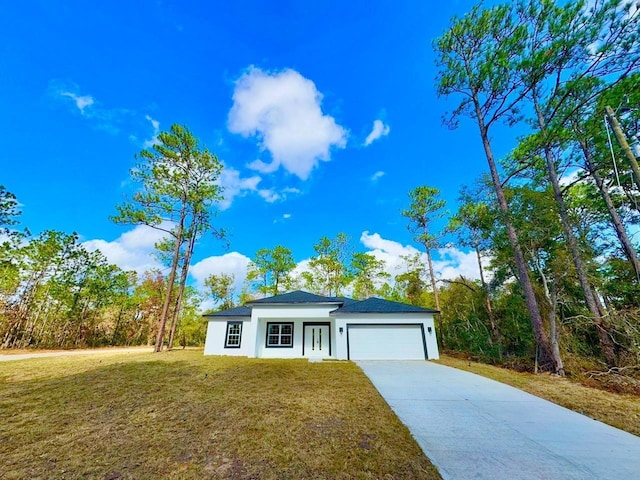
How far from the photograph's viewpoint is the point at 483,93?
33.9ft

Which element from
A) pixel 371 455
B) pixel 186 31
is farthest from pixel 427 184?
pixel 371 455

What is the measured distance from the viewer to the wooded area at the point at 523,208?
7730 mm

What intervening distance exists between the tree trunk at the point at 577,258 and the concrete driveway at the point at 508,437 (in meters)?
4.39

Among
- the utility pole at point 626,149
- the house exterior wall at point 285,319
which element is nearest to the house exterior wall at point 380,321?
the house exterior wall at point 285,319

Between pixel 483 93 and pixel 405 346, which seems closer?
pixel 483 93

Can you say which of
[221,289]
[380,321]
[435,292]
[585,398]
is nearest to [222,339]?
[380,321]

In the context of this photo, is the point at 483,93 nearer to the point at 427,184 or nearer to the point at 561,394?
the point at 427,184

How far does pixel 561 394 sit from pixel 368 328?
6.89m

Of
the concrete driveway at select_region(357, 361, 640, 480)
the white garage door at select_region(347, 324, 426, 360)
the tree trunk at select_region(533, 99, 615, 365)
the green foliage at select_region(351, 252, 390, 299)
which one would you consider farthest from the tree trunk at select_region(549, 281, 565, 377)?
the green foliage at select_region(351, 252, 390, 299)

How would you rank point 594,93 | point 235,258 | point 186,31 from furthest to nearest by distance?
point 235,258 < point 186,31 < point 594,93

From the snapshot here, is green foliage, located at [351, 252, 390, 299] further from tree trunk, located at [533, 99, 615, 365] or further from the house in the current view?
tree trunk, located at [533, 99, 615, 365]

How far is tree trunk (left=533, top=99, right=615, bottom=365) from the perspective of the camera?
7.53m

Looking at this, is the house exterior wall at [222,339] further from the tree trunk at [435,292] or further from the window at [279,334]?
the tree trunk at [435,292]

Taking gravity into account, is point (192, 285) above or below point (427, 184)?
below
